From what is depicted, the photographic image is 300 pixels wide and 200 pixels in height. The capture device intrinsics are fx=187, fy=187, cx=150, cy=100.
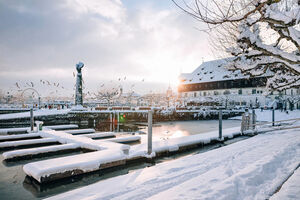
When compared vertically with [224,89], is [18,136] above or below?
below

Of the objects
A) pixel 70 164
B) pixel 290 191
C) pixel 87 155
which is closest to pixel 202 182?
pixel 290 191

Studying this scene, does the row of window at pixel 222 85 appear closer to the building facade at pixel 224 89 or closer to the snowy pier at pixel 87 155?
the building facade at pixel 224 89

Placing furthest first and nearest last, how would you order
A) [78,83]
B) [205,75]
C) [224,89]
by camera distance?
[205,75]
[224,89]
[78,83]

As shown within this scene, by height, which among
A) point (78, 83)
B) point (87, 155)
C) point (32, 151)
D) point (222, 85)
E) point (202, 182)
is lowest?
point (32, 151)

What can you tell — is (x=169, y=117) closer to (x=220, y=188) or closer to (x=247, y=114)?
(x=247, y=114)

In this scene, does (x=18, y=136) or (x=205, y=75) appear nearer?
(x=18, y=136)

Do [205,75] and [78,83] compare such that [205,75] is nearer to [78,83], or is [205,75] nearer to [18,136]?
[78,83]

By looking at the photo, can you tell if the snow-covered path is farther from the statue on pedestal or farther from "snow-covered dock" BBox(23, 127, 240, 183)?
the statue on pedestal

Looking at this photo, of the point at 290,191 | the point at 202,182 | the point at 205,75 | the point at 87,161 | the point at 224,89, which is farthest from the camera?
the point at 205,75

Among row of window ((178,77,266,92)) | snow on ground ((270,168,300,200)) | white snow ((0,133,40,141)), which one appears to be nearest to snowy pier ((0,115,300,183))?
white snow ((0,133,40,141))

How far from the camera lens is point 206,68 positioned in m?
61.5

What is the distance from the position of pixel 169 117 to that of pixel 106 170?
20.7 m

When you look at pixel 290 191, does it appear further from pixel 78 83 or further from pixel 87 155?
pixel 78 83

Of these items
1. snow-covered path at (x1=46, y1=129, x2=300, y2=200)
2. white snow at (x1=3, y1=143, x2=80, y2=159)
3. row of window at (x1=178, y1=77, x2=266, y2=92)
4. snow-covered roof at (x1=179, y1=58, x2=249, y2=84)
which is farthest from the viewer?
snow-covered roof at (x1=179, y1=58, x2=249, y2=84)
